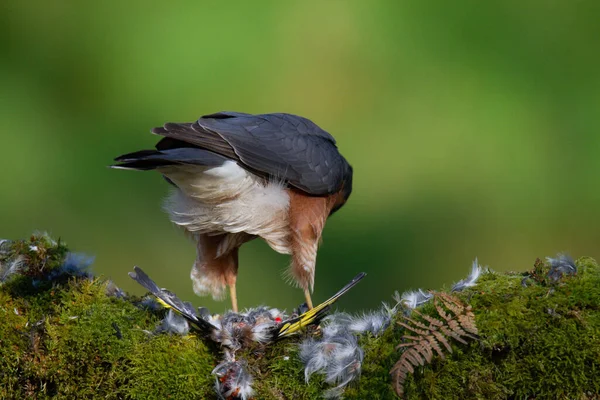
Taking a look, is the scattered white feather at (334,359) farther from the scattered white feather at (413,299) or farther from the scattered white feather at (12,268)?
the scattered white feather at (12,268)

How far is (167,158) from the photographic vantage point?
3.26 meters

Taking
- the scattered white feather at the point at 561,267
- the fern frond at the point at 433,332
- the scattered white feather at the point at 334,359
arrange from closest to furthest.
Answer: the fern frond at the point at 433,332, the scattered white feather at the point at 334,359, the scattered white feather at the point at 561,267

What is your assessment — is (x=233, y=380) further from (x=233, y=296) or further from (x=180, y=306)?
(x=233, y=296)

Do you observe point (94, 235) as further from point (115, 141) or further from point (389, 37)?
point (389, 37)

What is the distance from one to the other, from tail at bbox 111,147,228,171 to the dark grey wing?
0.05 metres

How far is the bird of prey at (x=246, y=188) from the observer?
3.59m

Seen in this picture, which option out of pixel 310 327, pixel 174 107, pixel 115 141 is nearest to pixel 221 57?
pixel 174 107

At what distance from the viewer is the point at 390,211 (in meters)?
7.42

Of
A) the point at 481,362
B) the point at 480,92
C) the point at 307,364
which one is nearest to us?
the point at 481,362

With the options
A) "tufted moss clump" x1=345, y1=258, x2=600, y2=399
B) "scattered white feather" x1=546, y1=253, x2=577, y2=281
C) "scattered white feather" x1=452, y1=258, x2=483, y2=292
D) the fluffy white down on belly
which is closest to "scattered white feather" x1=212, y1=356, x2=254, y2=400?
"tufted moss clump" x1=345, y1=258, x2=600, y2=399

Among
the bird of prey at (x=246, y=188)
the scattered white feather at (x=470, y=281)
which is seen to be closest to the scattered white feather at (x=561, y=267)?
the scattered white feather at (x=470, y=281)

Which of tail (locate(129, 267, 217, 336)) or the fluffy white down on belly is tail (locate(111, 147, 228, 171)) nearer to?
the fluffy white down on belly

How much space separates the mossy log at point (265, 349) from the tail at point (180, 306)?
61 mm

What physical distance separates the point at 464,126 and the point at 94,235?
3845mm
